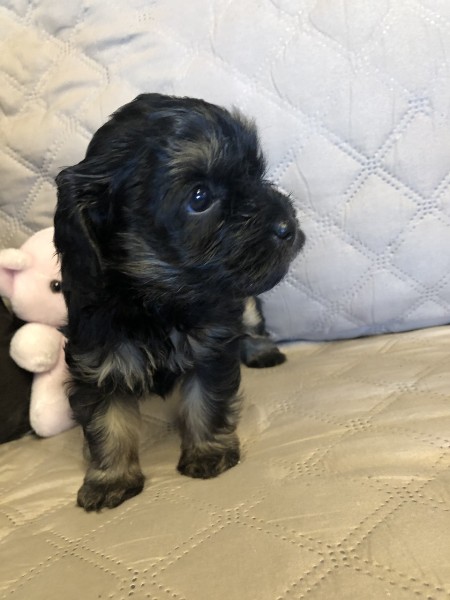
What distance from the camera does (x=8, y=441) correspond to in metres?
1.94

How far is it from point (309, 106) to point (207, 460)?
1183mm

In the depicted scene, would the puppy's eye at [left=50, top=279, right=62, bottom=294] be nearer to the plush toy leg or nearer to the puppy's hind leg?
the plush toy leg

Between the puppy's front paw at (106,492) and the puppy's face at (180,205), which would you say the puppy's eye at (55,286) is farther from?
the puppy's front paw at (106,492)

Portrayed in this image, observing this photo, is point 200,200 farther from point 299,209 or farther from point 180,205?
point 299,209

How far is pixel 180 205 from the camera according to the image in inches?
58.1

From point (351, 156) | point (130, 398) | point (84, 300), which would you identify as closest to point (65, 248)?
point (84, 300)

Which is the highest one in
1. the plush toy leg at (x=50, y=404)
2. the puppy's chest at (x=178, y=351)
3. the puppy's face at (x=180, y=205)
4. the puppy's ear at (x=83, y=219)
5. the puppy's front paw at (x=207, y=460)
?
the puppy's face at (x=180, y=205)

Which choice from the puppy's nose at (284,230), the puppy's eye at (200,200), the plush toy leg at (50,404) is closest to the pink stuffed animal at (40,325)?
the plush toy leg at (50,404)

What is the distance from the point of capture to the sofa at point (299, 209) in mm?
1475

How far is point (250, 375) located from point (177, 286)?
0.72 metres

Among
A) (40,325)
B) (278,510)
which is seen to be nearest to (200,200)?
(278,510)

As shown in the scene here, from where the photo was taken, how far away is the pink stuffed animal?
1.96 meters

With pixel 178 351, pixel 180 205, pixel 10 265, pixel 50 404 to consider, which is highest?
pixel 180 205

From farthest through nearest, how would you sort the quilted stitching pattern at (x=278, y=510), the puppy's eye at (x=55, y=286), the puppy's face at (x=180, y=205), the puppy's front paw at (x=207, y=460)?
1. the puppy's eye at (x=55, y=286)
2. the puppy's front paw at (x=207, y=460)
3. the puppy's face at (x=180, y=205)
4. the quilted stitching pattern at (x=278, y=510)
